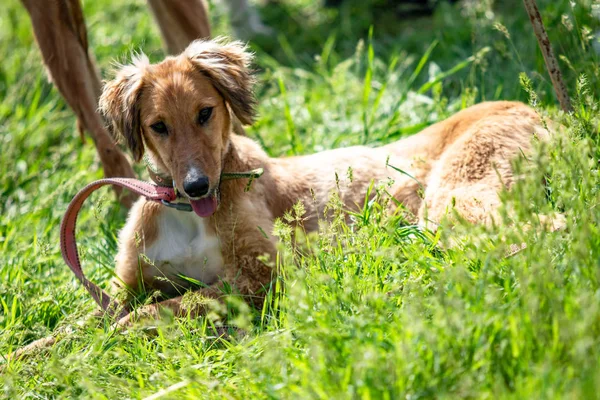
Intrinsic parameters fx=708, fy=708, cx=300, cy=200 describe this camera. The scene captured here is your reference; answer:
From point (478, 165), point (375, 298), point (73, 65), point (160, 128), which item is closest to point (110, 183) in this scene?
point (160, 128)

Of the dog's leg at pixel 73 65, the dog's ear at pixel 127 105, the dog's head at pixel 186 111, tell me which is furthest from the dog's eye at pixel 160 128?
the dog's leg at pixel 73 65

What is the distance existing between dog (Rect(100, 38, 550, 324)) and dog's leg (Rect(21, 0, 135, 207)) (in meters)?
0.72

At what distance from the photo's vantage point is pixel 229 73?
3.83 meters

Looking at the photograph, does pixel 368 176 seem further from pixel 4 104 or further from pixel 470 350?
pixel 4 104

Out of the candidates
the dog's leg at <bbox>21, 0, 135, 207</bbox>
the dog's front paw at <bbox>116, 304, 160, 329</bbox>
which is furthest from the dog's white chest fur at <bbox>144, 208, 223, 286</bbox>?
the dog's leg at <bbox>21, 0, 135, 207</bbox>

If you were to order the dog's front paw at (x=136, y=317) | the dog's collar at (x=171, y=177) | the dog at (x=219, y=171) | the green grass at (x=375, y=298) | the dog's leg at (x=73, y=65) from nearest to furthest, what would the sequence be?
the green grass at (x=375, y=298), the dog's front paw at (x=136, y=317), the dog at (x=219, y=171), the dog's collar at (x=171, y=177), the dog's leg at (x=73, y=65)

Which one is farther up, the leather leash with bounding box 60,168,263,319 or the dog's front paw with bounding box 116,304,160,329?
the leather leash with bounding box 60,168,263,319

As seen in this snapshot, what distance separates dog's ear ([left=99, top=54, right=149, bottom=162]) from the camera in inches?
145

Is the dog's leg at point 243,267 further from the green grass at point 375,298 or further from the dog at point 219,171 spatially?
the green grass at point 375,298

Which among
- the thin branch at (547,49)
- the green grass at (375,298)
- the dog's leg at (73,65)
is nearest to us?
the green grass at (375,298)

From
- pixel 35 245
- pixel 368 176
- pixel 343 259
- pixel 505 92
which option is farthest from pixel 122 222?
pixel 505 92

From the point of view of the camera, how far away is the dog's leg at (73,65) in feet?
14.5

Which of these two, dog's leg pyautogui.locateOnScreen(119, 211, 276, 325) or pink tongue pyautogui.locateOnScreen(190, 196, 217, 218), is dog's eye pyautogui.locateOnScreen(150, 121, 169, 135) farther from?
dog's leg pyautogui.locateOnScreen(119, 211, 276, 325)

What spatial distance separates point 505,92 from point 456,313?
10.8 feet
